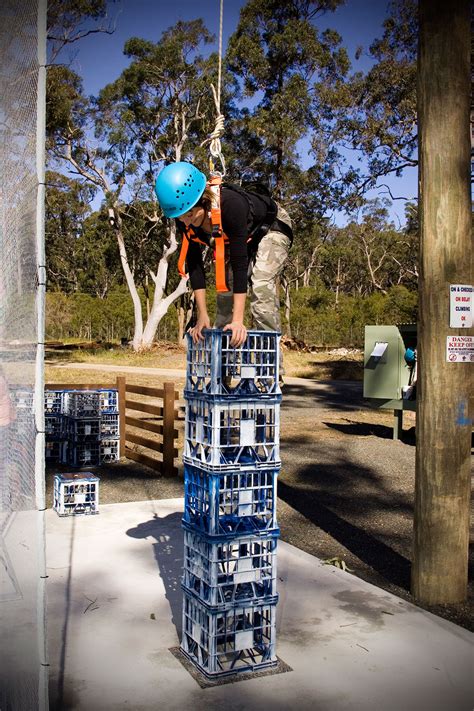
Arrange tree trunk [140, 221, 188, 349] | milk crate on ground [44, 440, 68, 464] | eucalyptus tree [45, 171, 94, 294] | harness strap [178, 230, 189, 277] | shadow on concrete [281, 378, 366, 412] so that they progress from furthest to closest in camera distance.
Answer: eucalyptus tree [45, 171, 94, 294] < tree trunk [140, 221, 188, 349] < shadow on concrete [281, 378, 366, 412] < milk crate on ground [44, 440, 68, 464] < harness strap [178, 230, 189, 277]

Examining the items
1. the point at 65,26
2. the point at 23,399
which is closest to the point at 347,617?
the point at 23,399

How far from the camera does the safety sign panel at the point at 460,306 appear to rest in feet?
14.7

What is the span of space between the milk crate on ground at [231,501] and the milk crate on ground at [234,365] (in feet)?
1.20

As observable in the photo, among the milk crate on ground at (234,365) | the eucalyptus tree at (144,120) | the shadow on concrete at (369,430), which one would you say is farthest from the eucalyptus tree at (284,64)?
the milk crate on ground at (234,365)

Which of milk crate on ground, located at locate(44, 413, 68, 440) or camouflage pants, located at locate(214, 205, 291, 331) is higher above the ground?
camouflage pants, located at locate(214, 205, 291, 331)

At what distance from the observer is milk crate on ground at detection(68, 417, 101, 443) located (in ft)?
29.7

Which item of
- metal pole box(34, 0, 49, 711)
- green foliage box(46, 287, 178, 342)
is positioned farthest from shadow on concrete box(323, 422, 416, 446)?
green foliage box(46, 287, 178, 342)

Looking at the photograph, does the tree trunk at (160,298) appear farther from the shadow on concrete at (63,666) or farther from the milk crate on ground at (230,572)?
the milk crate on ground at (230,572)

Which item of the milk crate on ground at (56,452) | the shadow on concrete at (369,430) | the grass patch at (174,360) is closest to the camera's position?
the milk crate on ground at (56,452)

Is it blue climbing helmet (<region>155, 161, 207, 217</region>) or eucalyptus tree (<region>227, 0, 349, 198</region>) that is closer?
blue climbing helmet (<region>155, 161, 207, 217</region>)

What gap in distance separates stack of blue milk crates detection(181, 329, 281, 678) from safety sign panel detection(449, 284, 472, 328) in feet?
4.69

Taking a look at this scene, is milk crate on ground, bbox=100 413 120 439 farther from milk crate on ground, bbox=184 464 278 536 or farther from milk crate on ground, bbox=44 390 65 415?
milk crate on ground, bbox=184 464 278 536

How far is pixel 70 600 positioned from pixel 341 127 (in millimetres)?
24588

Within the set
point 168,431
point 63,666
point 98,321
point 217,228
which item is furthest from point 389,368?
point 98,321
